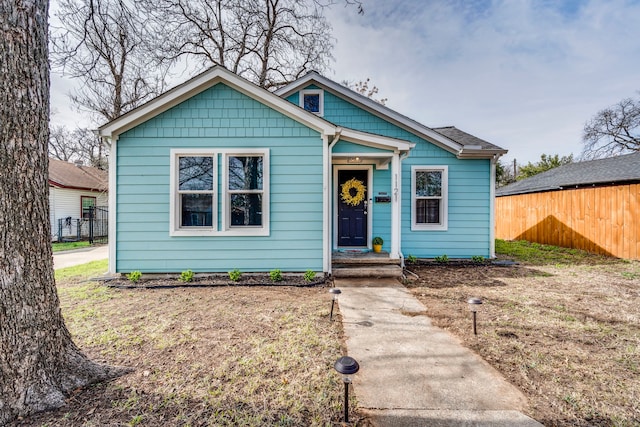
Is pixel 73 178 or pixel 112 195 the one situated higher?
pixel 73 178

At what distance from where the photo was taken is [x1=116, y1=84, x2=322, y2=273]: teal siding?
5.50 meters

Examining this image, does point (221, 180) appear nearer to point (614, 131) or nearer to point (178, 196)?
point (178, 196)

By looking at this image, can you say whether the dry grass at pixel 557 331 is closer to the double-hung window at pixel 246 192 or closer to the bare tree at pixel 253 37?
the double-hung window at pixel 246 192

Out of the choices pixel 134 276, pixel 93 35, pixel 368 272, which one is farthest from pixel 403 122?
pixel 134 276

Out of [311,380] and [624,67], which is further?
[624,67]

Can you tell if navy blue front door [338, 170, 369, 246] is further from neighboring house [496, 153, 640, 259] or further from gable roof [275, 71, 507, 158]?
neighboring house [496, 153, 640, 259]

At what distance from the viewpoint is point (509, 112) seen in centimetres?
1558

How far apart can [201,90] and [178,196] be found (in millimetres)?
2150

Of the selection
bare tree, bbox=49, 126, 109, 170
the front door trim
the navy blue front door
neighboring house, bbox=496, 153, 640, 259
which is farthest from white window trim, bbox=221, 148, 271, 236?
bare tree, bbox=49, 126, 109, 170

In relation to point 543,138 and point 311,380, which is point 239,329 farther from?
point 543,138

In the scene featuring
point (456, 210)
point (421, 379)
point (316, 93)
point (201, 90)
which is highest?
point (316, 93)

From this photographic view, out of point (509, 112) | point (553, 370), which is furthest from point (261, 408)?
point (509, 112)

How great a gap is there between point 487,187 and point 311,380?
7.21 m

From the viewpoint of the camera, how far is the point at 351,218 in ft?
24.4
